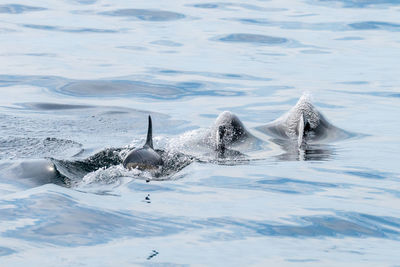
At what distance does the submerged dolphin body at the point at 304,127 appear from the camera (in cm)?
1185

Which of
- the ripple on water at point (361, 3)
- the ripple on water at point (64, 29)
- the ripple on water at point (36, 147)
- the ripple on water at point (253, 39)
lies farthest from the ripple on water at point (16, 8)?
the ripple on water at point (36, 147)

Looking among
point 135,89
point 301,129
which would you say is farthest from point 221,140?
point 135,89

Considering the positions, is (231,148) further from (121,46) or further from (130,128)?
(121,46)

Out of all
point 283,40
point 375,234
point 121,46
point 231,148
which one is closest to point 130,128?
point 231,148

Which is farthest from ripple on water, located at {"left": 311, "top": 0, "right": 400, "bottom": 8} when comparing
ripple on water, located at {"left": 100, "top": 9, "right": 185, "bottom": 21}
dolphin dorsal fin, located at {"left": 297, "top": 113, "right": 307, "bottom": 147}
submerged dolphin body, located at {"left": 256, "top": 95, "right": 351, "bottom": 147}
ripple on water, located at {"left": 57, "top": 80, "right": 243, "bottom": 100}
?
dolphin dorsal fin, located at {"left": 297, "top": 113, "right": 307, "bottom": 147}

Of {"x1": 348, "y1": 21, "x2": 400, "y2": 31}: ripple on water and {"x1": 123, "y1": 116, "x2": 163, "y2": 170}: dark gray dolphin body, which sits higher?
{"x1": 348, "y1": 21, "x2": 400, "y2": 31}: ripple on water

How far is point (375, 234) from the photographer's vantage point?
7.37 m

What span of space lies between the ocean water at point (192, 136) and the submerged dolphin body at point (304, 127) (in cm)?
26

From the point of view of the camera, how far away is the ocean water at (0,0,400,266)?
22.9 ft

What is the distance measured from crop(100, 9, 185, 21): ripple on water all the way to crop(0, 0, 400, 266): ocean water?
0.08 meters

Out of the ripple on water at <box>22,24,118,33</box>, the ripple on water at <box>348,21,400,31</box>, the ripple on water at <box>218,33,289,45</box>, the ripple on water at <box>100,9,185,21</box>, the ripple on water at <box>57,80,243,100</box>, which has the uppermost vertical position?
the ripple on water at <box>100,9,185,21</box>

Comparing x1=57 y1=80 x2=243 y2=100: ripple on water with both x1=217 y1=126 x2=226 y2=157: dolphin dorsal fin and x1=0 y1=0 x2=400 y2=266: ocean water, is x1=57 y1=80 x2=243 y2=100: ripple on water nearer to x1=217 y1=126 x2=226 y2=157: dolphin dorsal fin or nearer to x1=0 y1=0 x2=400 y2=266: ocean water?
x1=0 y1=0 x2=400 y2=266: ocean water

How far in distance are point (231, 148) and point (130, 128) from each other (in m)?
1.83

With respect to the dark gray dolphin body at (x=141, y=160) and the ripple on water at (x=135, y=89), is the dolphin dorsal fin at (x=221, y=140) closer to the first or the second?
the dark gray dolphin body at (x=141, y=160)
